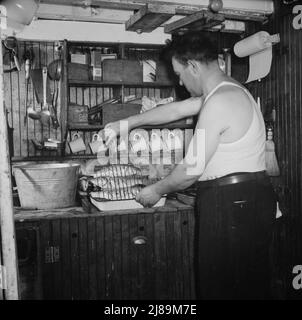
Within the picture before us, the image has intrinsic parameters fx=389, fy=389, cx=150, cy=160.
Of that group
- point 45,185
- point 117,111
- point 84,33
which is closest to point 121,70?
point 117,111

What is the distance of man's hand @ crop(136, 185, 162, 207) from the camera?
2.54 metres

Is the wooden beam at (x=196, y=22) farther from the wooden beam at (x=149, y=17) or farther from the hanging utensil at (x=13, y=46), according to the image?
the hanging utensil at (x=13, y=46)

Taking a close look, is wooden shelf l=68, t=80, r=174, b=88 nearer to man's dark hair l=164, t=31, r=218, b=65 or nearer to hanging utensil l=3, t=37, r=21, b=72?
hanging utensil l=3, t=37, r=21, b=72

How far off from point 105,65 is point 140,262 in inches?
67.5

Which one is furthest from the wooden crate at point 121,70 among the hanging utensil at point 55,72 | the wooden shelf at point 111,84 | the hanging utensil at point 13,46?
the hanging utensil at point 13,46

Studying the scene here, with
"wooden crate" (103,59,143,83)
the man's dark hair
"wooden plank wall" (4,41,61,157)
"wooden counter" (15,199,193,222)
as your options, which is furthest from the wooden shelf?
"wooden counter" (15,199,193,222)

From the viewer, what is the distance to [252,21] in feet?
11.8

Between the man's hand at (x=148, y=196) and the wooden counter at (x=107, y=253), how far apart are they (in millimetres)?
81

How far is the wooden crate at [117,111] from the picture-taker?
3367mm

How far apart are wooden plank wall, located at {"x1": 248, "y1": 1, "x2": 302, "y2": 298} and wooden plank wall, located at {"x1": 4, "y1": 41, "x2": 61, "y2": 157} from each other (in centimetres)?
194
